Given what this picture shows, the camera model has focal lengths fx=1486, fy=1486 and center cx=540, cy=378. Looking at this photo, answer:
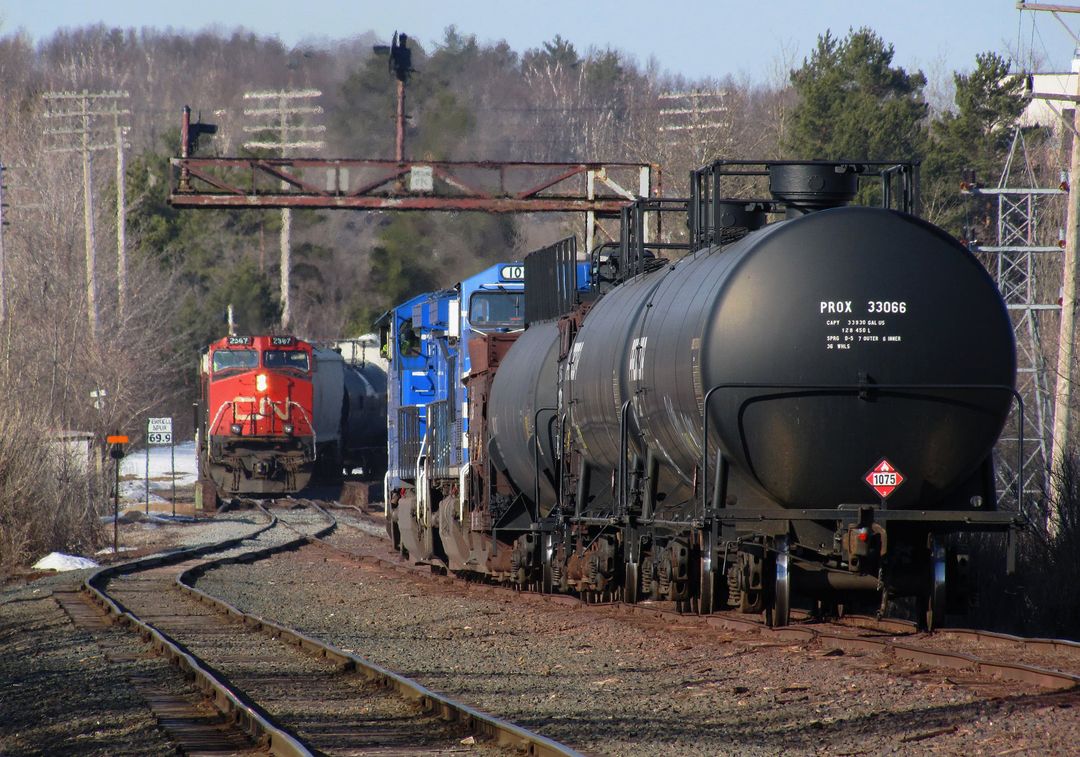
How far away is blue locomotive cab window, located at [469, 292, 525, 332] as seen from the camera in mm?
20406

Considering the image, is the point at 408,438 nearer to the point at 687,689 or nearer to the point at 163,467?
the point at 687,689

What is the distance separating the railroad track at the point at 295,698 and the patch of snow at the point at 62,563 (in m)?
8.63

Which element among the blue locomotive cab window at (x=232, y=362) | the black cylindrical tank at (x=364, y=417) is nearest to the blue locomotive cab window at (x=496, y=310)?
the blue locomotive cab window at (x=232, y=362)

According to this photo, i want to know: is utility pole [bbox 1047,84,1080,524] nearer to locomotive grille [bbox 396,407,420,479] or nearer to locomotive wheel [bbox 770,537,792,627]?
locomotive wheel [bbox 770,537,792,627]

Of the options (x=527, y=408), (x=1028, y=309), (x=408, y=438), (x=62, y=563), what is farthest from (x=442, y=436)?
(x=1028, y=309)

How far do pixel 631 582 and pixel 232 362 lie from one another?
27761mm

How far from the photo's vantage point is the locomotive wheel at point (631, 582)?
13.6m

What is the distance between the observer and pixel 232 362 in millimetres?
39812

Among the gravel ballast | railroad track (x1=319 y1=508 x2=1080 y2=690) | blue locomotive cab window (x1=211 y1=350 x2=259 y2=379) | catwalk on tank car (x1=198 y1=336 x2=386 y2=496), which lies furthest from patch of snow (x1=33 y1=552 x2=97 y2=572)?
railroad track (x1=319 y1=508 x2=1080 y2=690)

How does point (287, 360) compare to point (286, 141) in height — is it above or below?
below

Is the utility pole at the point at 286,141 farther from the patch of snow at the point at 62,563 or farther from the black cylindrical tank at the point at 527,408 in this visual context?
the black cylindrical tank at the point at 527,408

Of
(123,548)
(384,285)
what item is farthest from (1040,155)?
(123,548)

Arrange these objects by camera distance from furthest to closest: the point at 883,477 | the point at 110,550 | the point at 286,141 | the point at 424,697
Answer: the point at 286,141 → the point at 110,550 → the point at 883,477 → the point at 424,697

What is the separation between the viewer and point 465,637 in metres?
13.9
